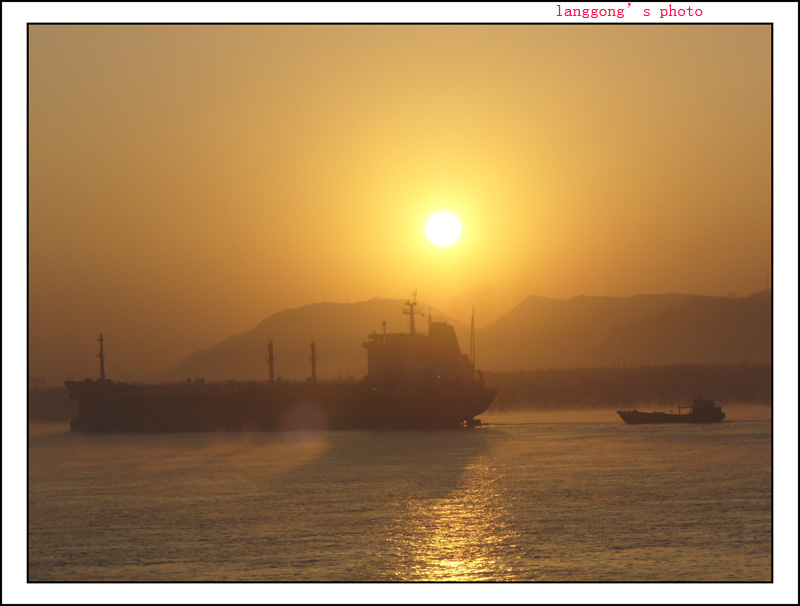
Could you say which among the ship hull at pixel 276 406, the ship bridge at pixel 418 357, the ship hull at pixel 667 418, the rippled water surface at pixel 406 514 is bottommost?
the ship hull at pixel 667 418

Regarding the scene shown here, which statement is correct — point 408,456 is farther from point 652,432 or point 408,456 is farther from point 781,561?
point 781,561

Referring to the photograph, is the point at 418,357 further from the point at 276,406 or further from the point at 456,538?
the point at 456,538

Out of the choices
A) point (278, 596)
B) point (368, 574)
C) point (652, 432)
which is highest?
point (278, 596)

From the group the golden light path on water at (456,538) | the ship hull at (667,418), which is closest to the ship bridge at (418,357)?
the ship hull at (667,418)

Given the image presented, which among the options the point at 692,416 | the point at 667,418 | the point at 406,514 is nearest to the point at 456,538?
the point at 406,514

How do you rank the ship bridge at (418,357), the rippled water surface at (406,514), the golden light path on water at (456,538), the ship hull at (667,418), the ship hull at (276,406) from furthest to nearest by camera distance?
the ship hull at (667,418), the ship bridge at (418,357), the ship hull at (276,406), the rippled water surface at (406,514), the golden light path on water at (456,538)

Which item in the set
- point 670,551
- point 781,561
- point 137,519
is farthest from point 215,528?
point 781,561

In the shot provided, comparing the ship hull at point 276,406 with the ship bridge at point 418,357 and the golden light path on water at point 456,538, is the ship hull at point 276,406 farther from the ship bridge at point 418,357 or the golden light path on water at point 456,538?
the golden light path on water at point 456,538
